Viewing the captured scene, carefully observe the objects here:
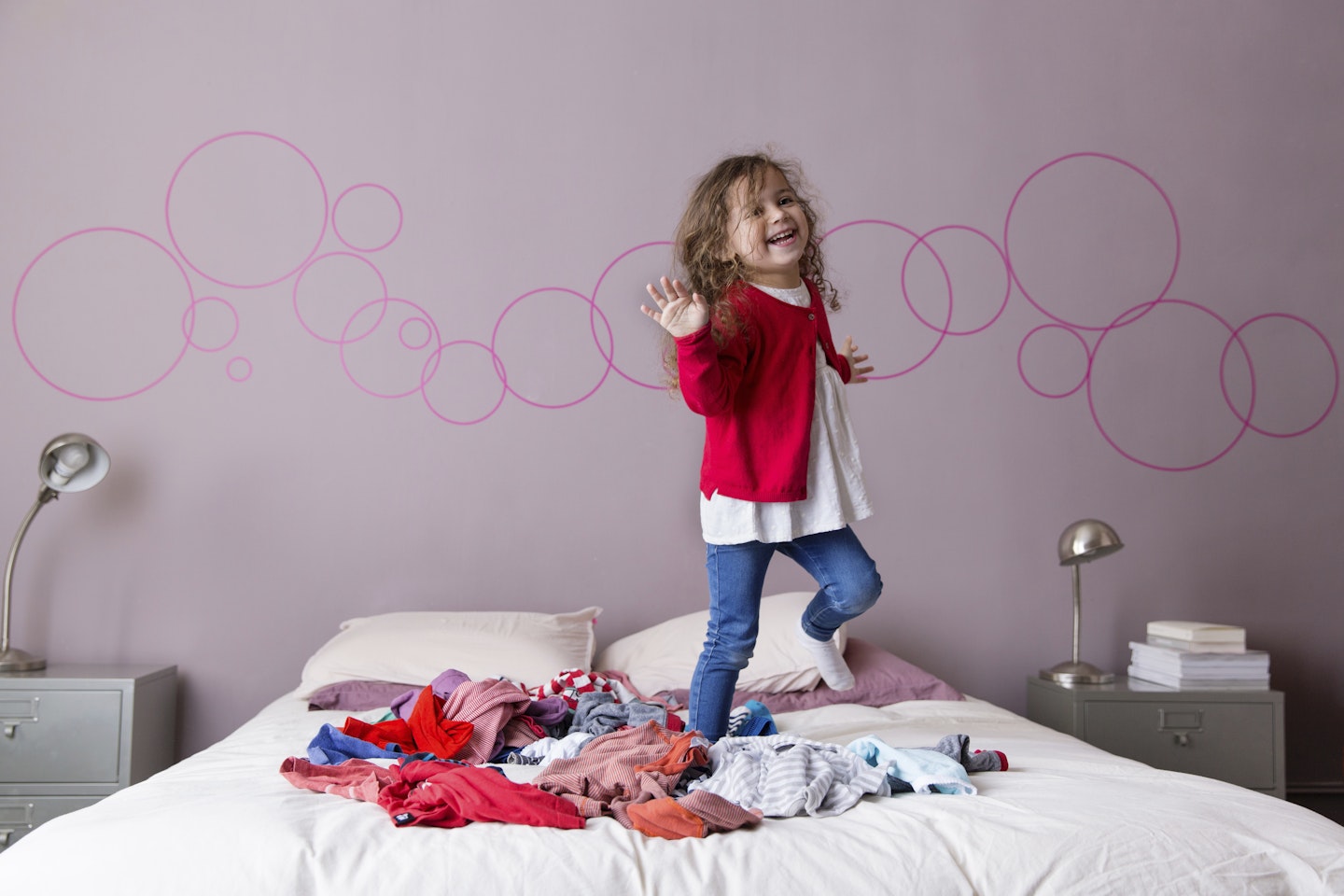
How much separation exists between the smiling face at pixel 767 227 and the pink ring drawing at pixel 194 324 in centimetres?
162

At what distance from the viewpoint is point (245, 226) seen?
2908 mm

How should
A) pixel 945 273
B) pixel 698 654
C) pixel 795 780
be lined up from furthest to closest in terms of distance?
pixel 945 273 < pixel 698 654 < pixel 795 780

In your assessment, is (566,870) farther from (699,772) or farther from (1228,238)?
(1228,238)

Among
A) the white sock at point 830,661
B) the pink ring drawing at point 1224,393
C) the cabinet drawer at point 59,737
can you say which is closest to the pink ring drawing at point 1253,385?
the pink ring drawing at point 1224,393

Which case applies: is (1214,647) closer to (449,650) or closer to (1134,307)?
(1134,307)

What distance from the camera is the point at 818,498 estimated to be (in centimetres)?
187

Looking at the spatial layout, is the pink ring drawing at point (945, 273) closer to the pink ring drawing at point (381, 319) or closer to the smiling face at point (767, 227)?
the smiling face at point (767, 227)

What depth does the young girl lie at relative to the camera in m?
1.82

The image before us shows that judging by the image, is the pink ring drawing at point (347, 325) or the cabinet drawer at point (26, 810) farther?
the pink ring drawing at point (347, 325)

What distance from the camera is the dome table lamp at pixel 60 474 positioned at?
8.58 ft

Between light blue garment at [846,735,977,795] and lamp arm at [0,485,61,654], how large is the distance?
2159 mm

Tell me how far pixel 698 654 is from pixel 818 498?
663 mm

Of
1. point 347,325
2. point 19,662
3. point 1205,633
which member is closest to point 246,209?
point 347,325

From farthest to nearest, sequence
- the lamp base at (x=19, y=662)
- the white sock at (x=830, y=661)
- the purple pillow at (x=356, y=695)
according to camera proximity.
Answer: the lamp base at (x=19, y=662)
the purple pillow at (x=356, y=695)
the white sock at (x=830, y=661)
